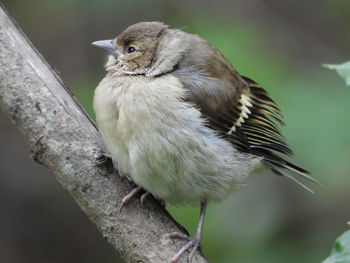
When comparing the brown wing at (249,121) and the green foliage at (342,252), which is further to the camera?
the brown wing at (249,121)

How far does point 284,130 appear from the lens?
5.47 m

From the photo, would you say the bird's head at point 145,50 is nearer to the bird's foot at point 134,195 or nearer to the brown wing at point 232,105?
the brown wing at point 232,105

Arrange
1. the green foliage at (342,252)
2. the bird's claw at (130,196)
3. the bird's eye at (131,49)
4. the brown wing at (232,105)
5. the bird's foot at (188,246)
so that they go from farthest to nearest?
the bird's eye at (131,49)
the brown wing at (232,105)
the bird's claw at (130,196)
the bird's foot at (188,246)
the green foliage at (342,252)

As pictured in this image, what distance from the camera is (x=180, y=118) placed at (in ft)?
13.5

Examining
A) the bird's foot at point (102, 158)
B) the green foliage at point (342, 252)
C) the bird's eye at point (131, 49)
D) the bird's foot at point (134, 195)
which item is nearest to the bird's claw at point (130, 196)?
the bird's foot at point (134, 195)

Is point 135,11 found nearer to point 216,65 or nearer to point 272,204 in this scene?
point 272,204

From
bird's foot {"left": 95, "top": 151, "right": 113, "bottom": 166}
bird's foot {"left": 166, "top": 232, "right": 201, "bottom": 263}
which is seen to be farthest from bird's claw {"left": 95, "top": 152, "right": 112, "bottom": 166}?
bird's foot {"left": 166, "top": 232, "right": 201, "bottom": 263}

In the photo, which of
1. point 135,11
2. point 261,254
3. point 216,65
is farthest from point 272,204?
point 135,11

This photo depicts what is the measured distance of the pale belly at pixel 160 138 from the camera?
405 cm

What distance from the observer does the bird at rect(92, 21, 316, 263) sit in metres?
4.07

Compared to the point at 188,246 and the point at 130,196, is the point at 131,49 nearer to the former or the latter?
the point at 130,196

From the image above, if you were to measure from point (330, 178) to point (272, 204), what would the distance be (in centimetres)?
94

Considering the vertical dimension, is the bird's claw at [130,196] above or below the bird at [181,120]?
below

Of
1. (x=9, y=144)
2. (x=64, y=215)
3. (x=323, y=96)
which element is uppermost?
(x=323, y=96)
